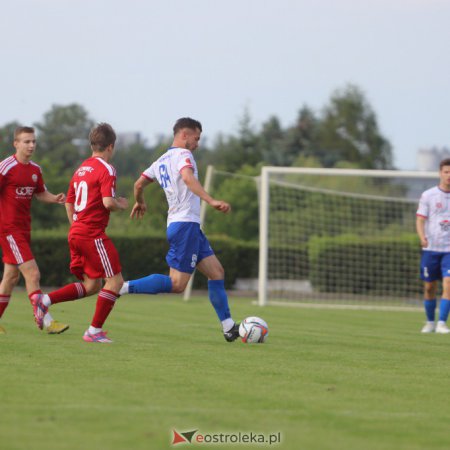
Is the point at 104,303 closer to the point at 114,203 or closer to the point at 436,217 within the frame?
the point at 114,203

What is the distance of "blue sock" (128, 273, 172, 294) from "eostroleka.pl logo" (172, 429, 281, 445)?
4.91 metres

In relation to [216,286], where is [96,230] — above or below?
above

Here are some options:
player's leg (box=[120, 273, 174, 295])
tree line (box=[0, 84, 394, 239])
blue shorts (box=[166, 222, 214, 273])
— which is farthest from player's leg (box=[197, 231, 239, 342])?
tree line (box=[0, 84, 394, 239])

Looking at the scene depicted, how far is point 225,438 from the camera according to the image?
4.93 metres

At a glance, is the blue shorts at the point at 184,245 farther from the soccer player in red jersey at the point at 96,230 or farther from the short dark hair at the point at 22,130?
the short dark hair at the point at 22,130

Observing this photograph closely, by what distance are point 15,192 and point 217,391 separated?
15.6 feet

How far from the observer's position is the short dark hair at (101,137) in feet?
32.1

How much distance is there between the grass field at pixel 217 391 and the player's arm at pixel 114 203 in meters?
1.29

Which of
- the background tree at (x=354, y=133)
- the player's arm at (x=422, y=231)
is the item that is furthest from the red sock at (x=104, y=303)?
the background tree at (x=354, y=133)

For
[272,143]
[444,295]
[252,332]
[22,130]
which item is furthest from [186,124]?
[272,143]

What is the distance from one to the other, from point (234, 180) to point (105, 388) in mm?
39070

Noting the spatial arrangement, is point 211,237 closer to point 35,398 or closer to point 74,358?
point 74,358

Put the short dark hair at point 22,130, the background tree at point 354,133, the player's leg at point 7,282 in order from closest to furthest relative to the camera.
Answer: the short dark hair at point 22,130
the player's leg at point 7,282
the background tree at point 354,133

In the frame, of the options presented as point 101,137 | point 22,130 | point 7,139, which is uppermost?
point 7,139
